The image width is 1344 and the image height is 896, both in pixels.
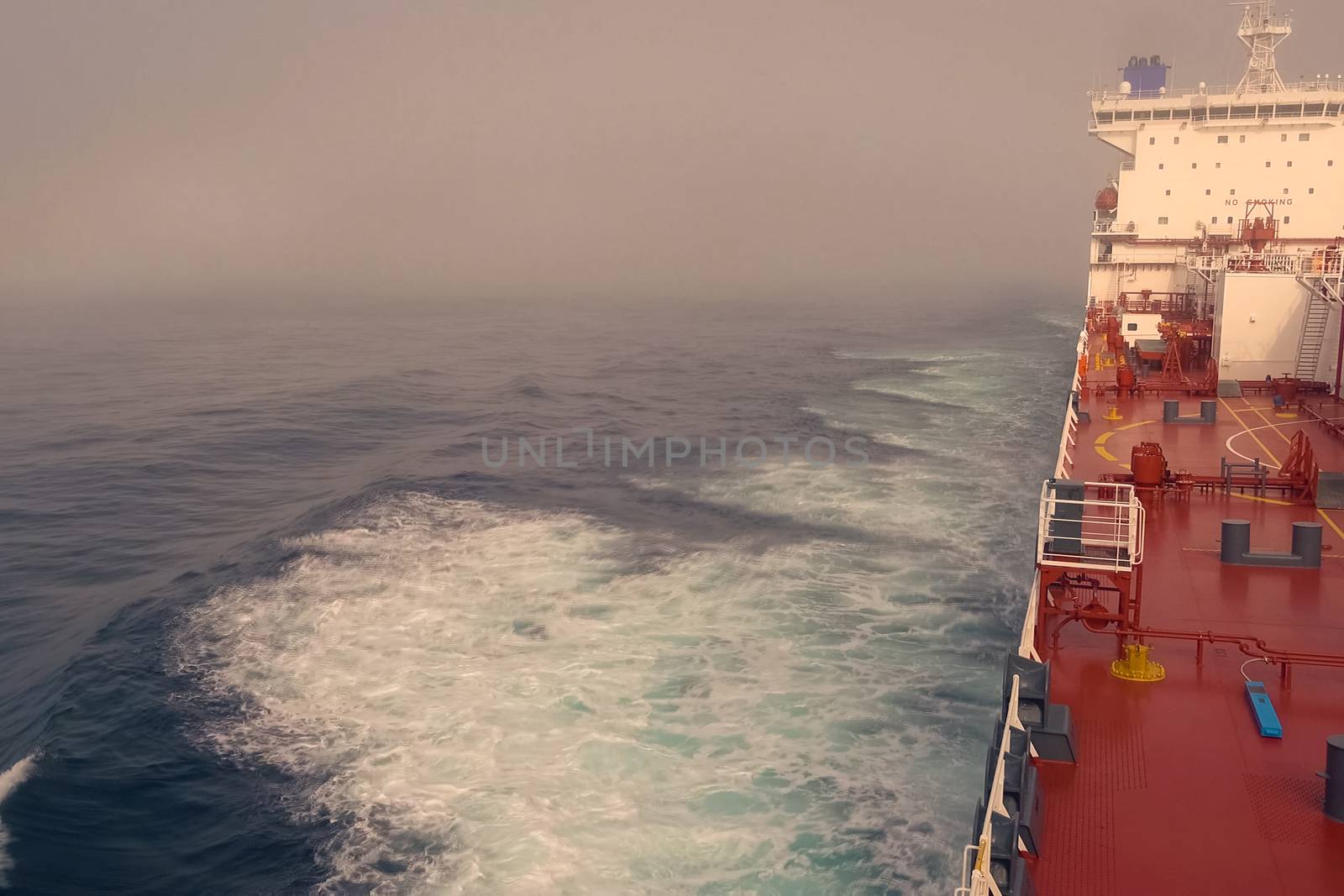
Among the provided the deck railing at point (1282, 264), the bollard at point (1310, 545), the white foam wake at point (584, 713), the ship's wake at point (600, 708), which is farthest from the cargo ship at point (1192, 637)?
the white foam wake at point (584, 713)

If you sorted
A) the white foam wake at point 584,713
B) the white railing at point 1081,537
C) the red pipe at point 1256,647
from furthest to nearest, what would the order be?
the white foam wake at point 584,713
the white railing at point 1081,537
the red pipe at point 1256,647

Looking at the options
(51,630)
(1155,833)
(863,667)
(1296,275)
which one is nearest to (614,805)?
(863,667)

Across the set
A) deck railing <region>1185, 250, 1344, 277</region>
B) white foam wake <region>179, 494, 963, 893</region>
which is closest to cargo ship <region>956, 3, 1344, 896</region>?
deck railing <region>1185, 250, 1344, 277</region>

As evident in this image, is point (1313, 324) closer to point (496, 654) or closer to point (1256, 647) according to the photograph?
point (1256, 647)

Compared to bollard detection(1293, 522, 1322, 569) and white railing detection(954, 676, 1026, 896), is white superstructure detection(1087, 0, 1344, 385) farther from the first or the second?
white railing detection(954, 676, 1026, 896)

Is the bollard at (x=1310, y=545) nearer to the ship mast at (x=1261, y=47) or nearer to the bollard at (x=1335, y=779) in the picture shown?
the bollard at (x=1335, y=779)

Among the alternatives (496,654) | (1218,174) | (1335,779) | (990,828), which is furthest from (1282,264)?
(990,828)
